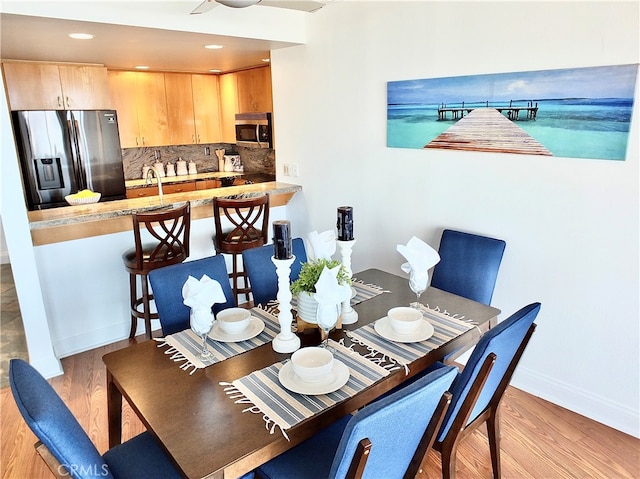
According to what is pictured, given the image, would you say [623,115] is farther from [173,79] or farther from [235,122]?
[173,79]

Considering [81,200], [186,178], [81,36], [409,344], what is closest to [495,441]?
[409,344]

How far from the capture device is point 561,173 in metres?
2.30

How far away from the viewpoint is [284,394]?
1.46 m

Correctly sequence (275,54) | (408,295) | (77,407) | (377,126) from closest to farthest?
1. (408,295)
2. (77,407)
3. (377,126)
4. (275,54)

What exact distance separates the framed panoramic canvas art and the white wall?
0.05 m

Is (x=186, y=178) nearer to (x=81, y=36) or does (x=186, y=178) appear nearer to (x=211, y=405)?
(x=81, y=36)

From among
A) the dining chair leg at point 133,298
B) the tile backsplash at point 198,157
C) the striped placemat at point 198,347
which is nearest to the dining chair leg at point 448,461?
the striped placemat at point 198,347

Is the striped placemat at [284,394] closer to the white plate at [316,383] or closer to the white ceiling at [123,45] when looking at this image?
the white plate at [316,383]

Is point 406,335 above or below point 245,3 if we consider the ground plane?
below

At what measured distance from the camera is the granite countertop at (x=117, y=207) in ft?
9.30

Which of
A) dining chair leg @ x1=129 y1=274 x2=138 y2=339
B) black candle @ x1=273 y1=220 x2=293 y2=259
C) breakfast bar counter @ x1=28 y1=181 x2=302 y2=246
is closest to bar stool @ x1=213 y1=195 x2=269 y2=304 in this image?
breakfast bar counter @ x1=28 y1=181 x2=302 y2=246

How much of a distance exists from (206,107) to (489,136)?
4.31m

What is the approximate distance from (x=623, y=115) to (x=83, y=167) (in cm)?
468

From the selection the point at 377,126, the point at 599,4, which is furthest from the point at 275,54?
the point at 599,4
